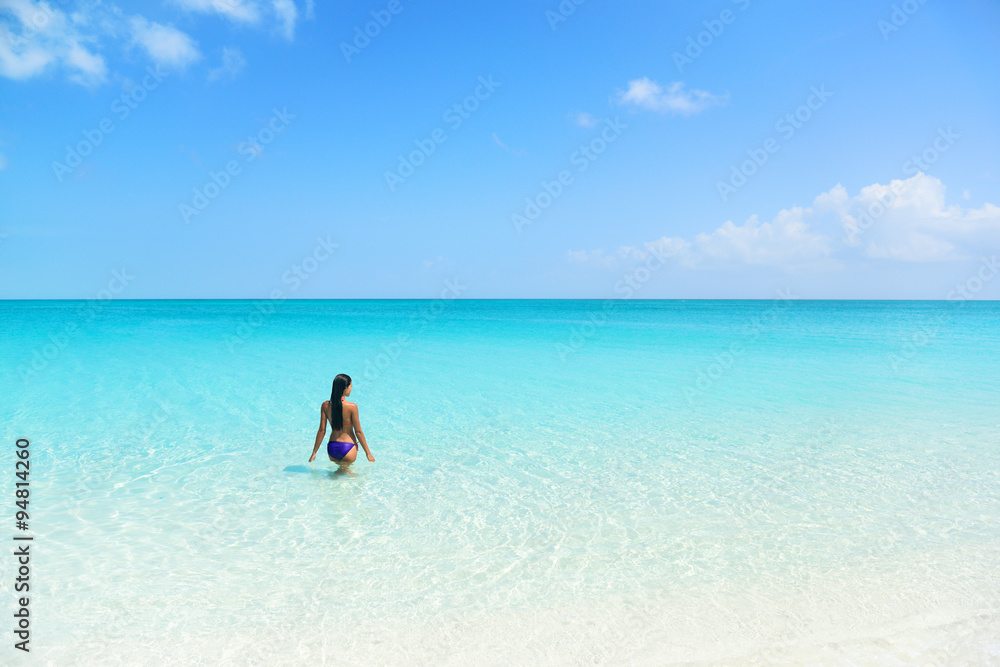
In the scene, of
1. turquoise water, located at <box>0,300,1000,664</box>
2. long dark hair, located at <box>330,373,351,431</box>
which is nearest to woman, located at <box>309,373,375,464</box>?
long dark hair, located at <box>330,373,351,431</box>

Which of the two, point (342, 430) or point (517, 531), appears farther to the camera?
point (342, 430)

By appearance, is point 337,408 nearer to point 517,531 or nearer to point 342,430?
point 342,430

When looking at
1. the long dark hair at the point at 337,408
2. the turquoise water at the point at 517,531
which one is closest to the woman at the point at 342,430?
the long dark hair at the point at 337,408

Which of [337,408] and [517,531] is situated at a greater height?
[337,408]

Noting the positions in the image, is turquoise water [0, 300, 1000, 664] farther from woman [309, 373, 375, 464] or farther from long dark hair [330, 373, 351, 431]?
long dark hair [330, 373, 351, 431]

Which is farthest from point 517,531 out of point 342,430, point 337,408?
point 337,408

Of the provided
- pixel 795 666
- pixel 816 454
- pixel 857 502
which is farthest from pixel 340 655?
pixel 816 454

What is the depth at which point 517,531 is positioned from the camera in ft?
16.9

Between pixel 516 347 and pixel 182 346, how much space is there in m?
13.5

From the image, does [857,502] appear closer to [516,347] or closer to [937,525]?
[937,525]

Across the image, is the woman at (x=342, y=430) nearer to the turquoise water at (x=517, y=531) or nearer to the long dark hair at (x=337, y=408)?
the long dark hair at (x=337, y=408)

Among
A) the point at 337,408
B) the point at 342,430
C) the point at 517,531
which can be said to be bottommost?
→ the point at 517,531

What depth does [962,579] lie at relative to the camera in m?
4.27

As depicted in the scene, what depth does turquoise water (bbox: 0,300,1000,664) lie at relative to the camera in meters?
3.66
